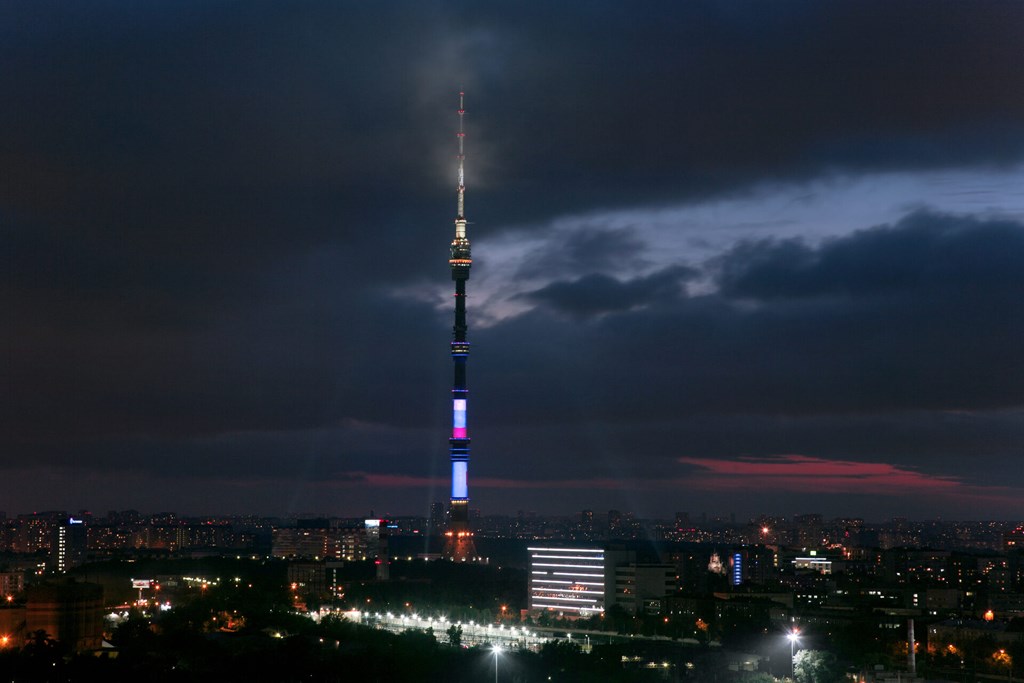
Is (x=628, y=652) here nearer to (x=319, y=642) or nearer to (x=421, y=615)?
(x=319, y=642)

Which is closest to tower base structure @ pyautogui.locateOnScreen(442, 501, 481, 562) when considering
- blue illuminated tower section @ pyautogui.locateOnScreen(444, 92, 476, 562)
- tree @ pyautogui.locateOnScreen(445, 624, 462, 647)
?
blue illuminated tower section @ pyautogui.locateOnScreen(444, 92, 476, 562)

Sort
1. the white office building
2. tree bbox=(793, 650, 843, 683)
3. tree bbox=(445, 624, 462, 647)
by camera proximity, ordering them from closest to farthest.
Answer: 1. tree bbox=(793, 650, 843, 683)
2. tree bbox=(445, 624, 462, 647)
3. the white office building

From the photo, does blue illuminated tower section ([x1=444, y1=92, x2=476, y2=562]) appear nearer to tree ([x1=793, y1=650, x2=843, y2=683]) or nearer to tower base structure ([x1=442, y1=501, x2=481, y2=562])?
tower base structure ([x1=442, y1=501, x2=481, y2=562])

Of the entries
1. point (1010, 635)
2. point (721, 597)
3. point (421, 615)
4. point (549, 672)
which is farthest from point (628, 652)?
point (421, 615)

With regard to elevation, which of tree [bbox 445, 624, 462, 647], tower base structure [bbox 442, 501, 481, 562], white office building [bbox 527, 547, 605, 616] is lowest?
tree [bbox 445, 624, 462, 647]

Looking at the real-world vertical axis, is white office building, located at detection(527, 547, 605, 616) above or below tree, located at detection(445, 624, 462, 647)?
above

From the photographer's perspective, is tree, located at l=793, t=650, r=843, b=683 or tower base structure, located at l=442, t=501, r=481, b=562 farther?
tower base structure, located at l=442, t=501, r=481, b=562

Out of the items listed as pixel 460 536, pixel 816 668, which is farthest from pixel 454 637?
pixel 460 536

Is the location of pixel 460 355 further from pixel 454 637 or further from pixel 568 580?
pixel 454 637
